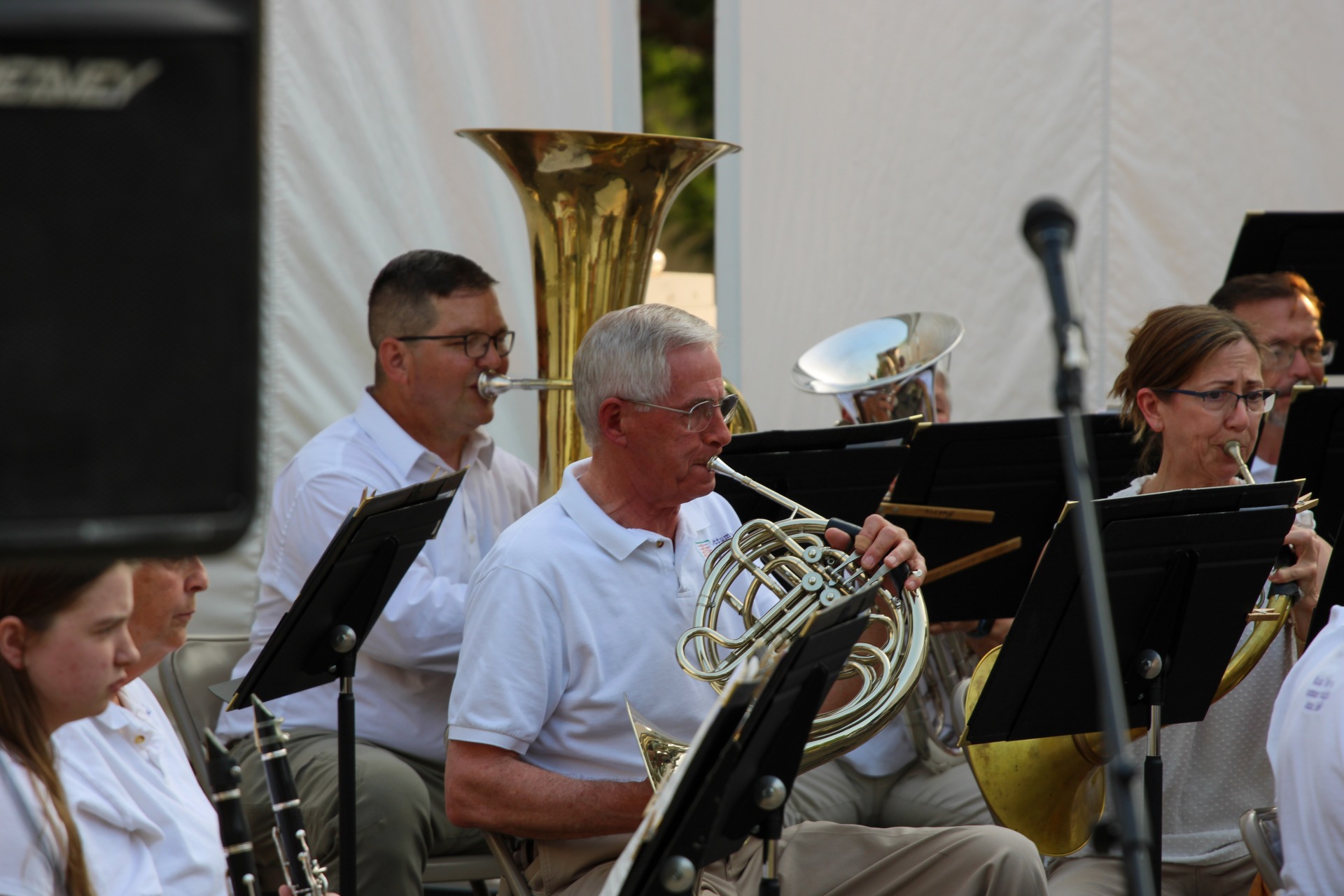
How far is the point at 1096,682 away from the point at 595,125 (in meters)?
3.25

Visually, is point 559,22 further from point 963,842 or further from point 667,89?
point 667,89

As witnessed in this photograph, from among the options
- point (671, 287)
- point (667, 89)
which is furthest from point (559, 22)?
point (667, 89)

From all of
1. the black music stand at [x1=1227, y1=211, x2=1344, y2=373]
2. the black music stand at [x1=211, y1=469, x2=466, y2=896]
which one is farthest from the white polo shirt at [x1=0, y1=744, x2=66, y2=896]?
the black music stand at [x1=1227, y1=211, x2=1344, y2=373]

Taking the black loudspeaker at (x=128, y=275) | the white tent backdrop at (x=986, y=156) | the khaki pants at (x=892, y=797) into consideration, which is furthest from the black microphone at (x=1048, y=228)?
the white tent backdrop at (x=986, y=156)

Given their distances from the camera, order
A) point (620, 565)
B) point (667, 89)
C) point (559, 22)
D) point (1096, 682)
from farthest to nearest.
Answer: point (667, 89)
point (559, 22)
point (620, 565)
point (1096, 682)

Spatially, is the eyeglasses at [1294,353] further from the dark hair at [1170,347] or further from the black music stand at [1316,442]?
the black music stand at [1316,442]

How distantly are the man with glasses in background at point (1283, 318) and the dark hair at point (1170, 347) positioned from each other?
728 millimetres

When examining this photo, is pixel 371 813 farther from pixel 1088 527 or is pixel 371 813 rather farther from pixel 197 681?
pixel 1088 527

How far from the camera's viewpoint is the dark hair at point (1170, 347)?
3203 mm

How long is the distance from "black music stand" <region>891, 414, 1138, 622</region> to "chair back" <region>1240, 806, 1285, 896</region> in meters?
1.03

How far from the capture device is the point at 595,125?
5.09m

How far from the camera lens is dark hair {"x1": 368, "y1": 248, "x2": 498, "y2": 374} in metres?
3.88

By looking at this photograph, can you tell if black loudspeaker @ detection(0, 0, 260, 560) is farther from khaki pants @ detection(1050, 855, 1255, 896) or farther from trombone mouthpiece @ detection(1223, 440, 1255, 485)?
trombone mouthpiece @ detection(1223, 440, 1255, 485)

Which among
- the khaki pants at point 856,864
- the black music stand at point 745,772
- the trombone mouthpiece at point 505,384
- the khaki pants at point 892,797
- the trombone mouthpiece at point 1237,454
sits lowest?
the khaki pants at point 892,797
